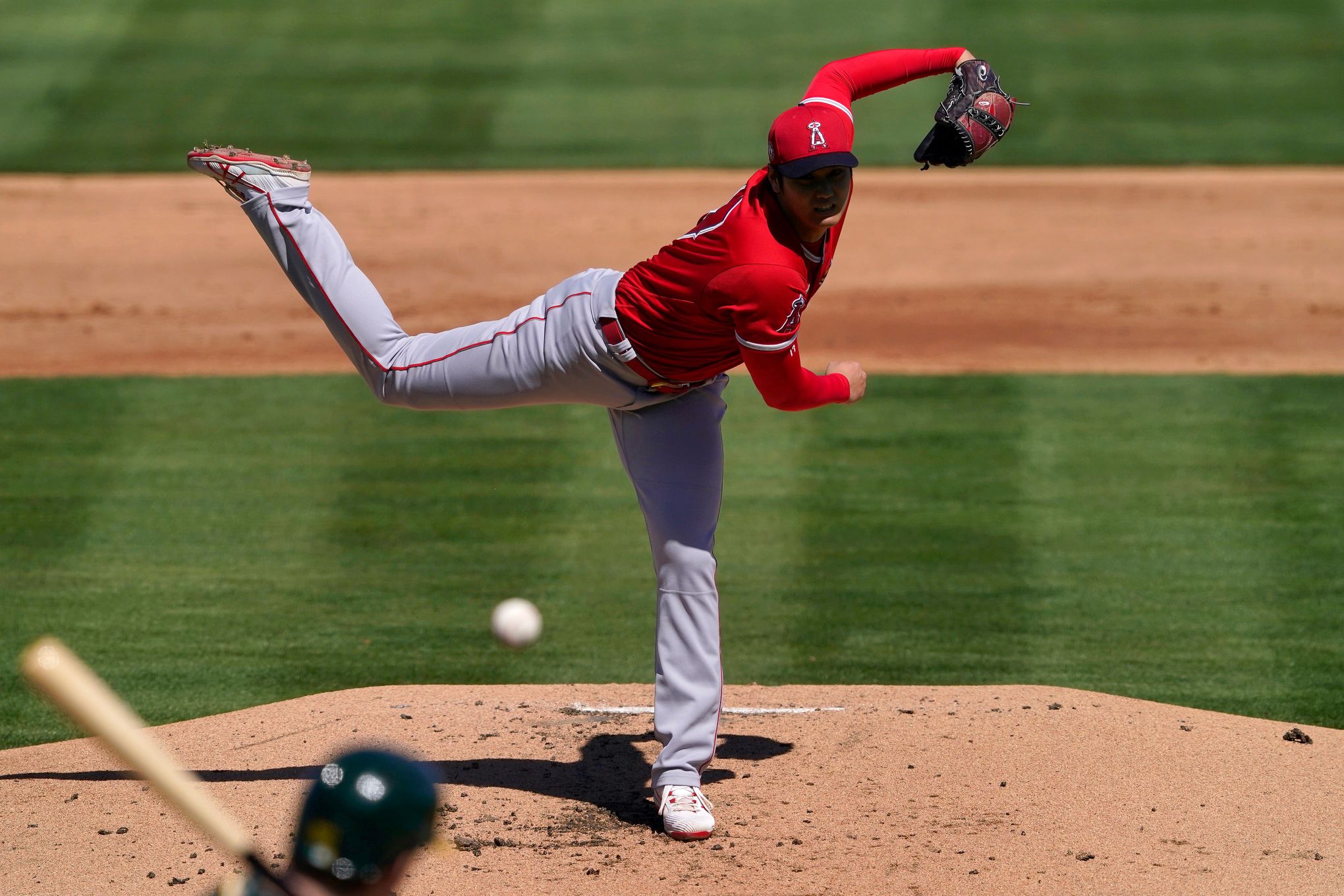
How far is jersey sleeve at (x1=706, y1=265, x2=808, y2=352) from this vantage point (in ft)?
14.6

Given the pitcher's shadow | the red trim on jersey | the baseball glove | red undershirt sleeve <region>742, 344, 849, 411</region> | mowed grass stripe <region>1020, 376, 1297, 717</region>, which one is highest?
the baseball glove

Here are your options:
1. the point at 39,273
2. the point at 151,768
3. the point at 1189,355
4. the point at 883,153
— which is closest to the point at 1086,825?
the point at 151,768

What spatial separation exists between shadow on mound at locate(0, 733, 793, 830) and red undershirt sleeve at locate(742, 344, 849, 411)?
145cm

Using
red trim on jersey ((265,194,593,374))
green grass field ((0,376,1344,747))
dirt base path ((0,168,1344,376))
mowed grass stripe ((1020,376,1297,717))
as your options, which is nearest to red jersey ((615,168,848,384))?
red trim on jersey ((265,194,593,374))

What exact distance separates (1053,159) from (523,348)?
42.9ft

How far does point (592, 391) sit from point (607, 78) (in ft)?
51.1

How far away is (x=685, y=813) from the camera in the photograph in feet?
15.8

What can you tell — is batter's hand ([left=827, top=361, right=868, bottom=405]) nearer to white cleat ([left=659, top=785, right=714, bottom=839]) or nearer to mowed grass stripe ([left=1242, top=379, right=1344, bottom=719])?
white cleat ([left=659, top=785, right=714, bottom=839])

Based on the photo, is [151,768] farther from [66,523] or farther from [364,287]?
[66,523]

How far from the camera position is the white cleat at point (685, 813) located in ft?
15.8

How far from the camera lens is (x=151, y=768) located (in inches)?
99.3

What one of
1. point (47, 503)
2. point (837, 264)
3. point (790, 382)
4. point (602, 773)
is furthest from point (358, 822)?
point (837, 264)

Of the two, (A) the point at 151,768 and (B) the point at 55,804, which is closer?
(A) the point at 151,768

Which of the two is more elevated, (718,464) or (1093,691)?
(718,464)
